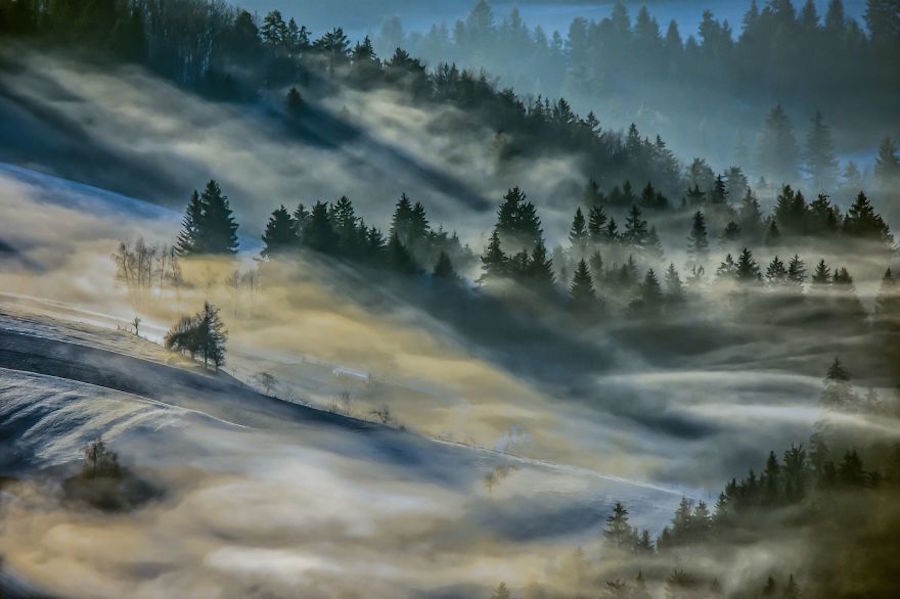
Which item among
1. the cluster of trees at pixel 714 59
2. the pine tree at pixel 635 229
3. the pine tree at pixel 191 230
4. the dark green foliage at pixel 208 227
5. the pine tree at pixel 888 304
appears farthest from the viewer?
the cluster of trees at pixel 714 59

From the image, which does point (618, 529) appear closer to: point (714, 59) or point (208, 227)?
point (208, 227)

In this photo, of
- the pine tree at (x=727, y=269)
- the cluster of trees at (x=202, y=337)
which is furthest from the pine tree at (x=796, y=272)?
the cluster of trees at (x=202, y=337)

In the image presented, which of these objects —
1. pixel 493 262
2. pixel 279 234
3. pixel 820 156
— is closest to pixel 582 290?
pixel 493 262

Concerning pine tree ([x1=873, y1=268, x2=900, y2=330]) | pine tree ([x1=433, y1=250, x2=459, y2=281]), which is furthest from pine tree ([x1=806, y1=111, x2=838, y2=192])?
pine tree ([x1=433, y1=250, x2=459, y2=281])

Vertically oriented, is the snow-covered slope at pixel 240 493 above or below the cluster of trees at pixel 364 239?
below

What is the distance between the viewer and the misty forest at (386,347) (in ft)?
35.6

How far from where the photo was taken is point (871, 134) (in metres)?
26.8

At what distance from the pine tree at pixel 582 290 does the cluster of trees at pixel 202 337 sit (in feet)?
21.5

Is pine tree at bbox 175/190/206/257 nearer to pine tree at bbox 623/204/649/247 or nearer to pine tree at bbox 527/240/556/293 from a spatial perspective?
pine tree at bbox 527/240/556/293

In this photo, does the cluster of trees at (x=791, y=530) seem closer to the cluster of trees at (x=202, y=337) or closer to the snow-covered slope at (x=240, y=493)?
the snow-covered slope at (x=240, y=493)

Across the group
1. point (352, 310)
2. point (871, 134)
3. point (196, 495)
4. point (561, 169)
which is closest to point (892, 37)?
point (871, 134)

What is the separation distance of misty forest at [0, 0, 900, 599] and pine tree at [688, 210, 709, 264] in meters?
0.13

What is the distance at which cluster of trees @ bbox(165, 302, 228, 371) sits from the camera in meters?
12.3

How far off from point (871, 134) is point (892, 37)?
3257 mm
